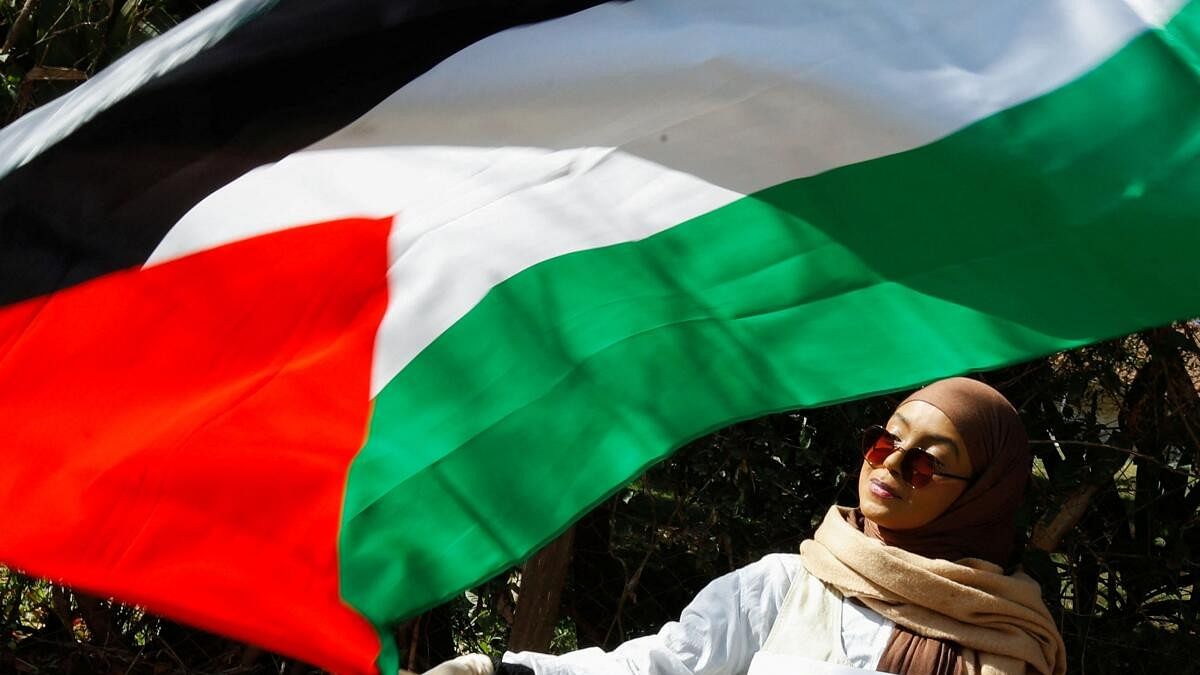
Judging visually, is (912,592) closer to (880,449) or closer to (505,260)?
(880,449)

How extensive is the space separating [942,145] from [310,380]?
33.8 inches

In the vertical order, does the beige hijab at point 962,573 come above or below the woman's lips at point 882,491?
below

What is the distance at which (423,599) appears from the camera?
1.75 meters

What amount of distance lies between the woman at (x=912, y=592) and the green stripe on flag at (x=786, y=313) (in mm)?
742

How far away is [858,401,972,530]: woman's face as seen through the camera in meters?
2.54

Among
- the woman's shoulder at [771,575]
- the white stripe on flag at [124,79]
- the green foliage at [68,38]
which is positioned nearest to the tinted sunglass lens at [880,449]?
the woman's shoulder at [771,575]

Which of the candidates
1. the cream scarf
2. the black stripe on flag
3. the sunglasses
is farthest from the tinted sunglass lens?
the black stripe on flag

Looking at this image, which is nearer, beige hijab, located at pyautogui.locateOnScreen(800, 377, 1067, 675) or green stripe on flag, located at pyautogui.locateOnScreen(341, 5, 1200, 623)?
green stripe on flag, located at pyautogui.locateOnScreen(341, 5, 1200, 623)

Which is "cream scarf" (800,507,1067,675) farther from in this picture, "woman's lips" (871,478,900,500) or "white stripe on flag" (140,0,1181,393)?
"white stripe on flag" (140,0,1181,393)

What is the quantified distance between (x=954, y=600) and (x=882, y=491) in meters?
0.21

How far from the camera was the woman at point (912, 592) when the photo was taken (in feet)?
Result: 8.30

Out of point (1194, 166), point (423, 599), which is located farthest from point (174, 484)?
point (1194, 166)

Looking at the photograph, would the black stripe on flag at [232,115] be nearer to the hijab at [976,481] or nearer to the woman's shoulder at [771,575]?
the hijab at [976,481]

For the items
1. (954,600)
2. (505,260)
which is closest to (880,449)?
(954,600)
